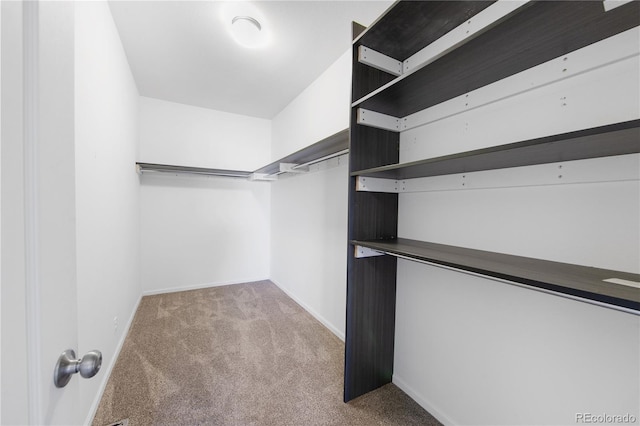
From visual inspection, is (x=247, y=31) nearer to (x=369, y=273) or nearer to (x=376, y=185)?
(x=376, y=185)

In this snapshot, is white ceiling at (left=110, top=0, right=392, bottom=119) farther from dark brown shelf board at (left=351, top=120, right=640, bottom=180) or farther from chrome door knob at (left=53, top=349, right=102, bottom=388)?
chrome door knob at (left=53, top=349, right=102, bottom=388)

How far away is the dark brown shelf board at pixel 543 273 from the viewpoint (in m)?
0.67

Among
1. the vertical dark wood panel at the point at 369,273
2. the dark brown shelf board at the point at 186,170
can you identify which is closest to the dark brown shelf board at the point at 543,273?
the vertical dark wood panel at the point at 369,273

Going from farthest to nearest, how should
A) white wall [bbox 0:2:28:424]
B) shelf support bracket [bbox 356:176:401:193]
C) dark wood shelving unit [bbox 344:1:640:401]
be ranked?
1. shelf support bracket [bbox 356:176:401:193]
2. dark wood shelving unit [bbox 344:1:640:401]
3. white wall [bbox 0:2:28:424]

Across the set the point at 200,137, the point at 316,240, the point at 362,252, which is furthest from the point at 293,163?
the point at 200,137

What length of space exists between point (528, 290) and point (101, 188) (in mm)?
2550

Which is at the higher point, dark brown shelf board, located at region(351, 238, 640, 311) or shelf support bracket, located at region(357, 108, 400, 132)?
shelf support bracket, located at region(357, 108, 400, 132)

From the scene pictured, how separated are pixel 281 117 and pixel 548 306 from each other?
3.50 metres

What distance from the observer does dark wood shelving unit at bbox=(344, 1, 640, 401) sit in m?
0.78

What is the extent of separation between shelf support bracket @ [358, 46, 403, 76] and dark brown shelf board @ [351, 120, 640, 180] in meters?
0.73

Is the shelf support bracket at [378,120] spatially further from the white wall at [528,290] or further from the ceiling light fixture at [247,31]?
the ceiling light fixture at [247,31]

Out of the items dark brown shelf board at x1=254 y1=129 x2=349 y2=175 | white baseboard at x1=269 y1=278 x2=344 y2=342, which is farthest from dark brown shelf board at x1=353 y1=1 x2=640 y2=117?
white baseboard at x1=269 y1=278 x2=344 y2=342

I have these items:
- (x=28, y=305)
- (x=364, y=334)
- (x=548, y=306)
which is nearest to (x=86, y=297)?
(x=28, y=305)

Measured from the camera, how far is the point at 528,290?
3.69ft
